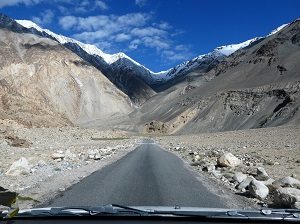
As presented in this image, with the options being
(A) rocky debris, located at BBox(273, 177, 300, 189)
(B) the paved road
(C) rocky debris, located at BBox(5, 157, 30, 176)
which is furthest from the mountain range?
(A) rocky debris, located at BBox(273, 177, 300, 189)

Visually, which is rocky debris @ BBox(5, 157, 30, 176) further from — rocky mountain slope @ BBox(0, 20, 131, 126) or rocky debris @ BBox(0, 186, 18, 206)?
rocky mountain slope @ BBox(0, 20, 131, 126)

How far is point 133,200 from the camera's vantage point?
11.2m

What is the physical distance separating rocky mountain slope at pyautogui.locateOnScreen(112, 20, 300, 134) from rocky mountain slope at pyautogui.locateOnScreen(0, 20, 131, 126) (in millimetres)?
21520

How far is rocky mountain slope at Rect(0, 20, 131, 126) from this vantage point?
150 metres

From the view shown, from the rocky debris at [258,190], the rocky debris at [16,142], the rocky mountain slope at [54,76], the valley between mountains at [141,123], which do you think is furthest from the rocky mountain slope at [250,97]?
the rocky debris at [258,190]

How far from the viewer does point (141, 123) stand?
612 feet

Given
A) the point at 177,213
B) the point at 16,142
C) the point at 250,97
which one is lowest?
the point at 177,213

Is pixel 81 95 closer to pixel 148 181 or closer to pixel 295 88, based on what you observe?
pixel 295 88

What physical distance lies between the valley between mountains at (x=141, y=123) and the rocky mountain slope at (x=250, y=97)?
0.37m

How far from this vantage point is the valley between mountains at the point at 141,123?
18297mm

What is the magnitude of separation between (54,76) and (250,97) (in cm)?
7502

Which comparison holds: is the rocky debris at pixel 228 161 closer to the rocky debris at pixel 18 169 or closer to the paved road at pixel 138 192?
the paved road at pixel 138 192

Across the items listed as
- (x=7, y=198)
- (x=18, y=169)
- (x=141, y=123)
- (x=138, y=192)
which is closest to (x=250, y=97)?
(x=141, y=123)

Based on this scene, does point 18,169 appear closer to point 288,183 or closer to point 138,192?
point 138,192
